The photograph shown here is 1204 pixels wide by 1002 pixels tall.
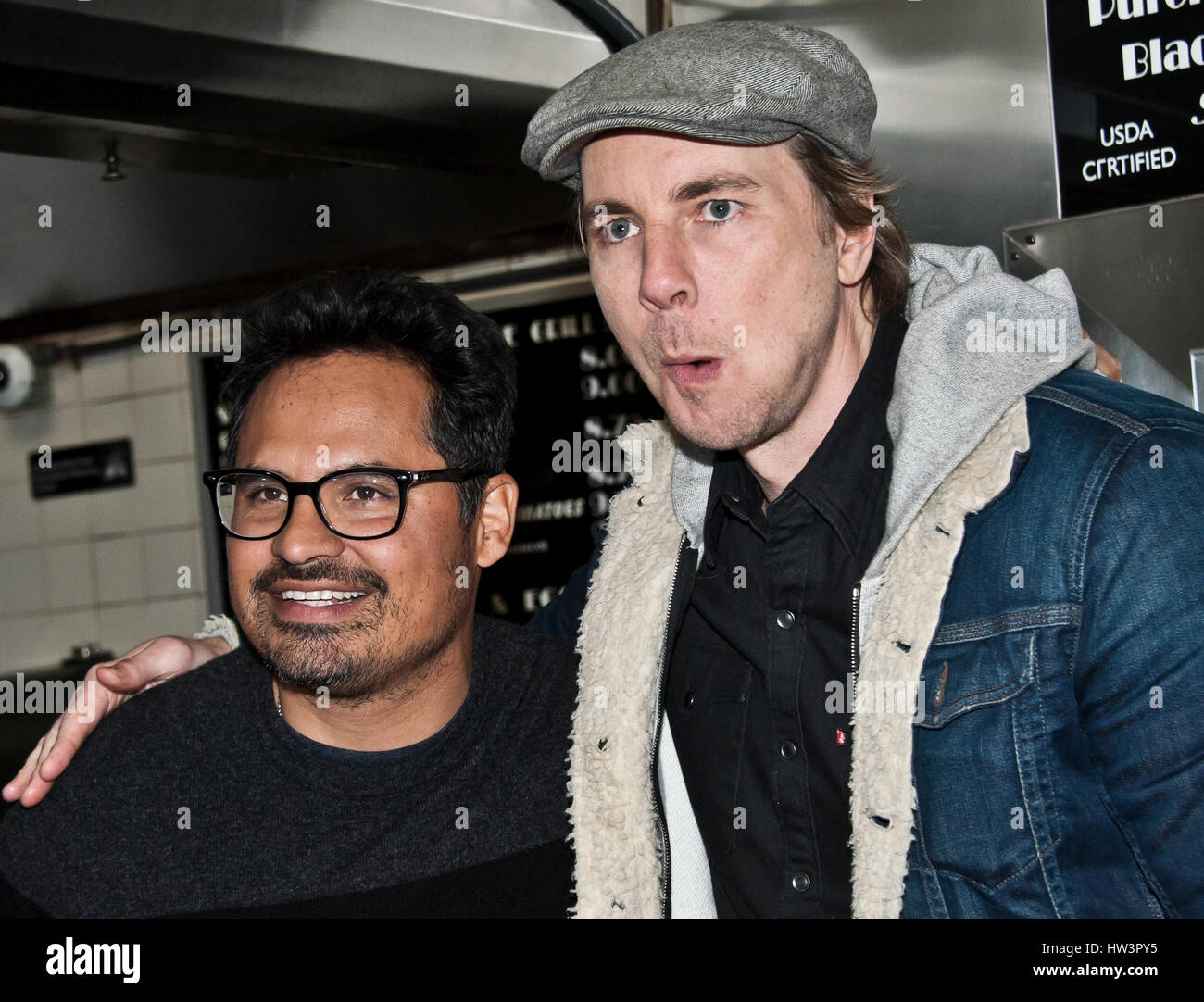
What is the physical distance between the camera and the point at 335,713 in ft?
4.48

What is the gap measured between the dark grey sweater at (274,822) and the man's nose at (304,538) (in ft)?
0.66

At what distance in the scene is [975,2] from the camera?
197 centimetres

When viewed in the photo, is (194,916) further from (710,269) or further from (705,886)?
(710,269)

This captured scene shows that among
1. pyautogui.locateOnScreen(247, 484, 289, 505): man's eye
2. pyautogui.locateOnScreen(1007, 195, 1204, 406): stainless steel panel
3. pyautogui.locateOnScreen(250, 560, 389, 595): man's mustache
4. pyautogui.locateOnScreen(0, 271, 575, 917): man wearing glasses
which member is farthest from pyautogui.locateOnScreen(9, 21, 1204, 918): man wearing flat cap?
pyautogui.locateOnScreen(1007, 195, 1204, 406): stainless steel panel

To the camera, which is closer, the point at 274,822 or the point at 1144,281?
the point at 274,822

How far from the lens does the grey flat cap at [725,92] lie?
3.90 ft

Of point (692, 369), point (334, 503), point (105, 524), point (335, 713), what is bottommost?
point (335, 713)

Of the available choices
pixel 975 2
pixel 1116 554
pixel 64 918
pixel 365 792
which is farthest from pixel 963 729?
pixel 975 2

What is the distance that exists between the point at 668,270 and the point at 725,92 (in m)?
0.17

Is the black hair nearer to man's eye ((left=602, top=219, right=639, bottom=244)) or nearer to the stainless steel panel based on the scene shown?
man's eye ((left=602, top=219, right=639, bottom=244))

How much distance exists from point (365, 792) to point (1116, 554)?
78 cm

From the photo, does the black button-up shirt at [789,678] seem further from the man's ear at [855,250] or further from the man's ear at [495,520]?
the man's ear at [495,520]

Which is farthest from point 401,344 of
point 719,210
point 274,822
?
point 274,822

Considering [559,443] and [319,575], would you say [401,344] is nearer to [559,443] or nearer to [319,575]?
[319,575]
